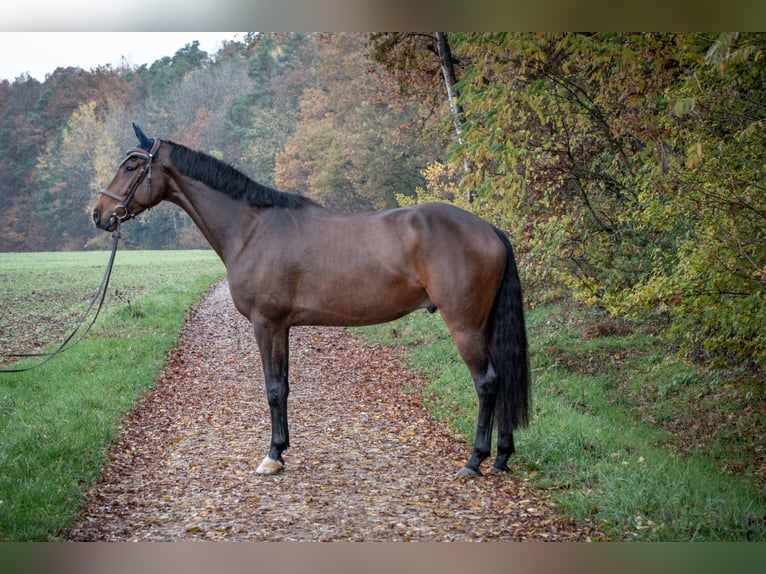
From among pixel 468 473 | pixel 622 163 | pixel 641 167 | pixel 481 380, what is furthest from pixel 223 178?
pixel 622 163

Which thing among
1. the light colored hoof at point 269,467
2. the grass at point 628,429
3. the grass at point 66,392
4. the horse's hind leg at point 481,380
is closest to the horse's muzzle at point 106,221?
the grass at point 66,392

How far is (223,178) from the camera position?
515cm

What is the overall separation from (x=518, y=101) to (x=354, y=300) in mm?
2951

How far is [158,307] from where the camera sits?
1334cm

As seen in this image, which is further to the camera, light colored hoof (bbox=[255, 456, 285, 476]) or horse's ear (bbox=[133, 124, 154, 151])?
horse's ear (bbox=[133, 124, 154, 151])

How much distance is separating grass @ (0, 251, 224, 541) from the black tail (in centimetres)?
314

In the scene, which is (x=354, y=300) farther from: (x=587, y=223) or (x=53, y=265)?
(x=53, y=265)

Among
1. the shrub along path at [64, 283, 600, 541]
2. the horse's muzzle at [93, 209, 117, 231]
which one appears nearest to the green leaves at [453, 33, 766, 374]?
the shrub along path at [64, 283, 600, 541]

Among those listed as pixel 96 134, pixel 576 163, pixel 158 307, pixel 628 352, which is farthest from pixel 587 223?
pixel 96 134

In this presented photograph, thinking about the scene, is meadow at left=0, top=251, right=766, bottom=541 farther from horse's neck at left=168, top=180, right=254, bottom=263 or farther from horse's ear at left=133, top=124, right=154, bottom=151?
horse's ear at left=133, top=124, right=154, bottom=151

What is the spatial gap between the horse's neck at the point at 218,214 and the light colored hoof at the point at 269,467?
1.71 metres

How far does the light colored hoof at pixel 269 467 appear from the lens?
480cm

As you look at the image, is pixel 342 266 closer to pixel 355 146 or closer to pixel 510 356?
pixel 510 356

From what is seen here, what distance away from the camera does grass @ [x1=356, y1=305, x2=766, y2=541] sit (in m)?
3.77
